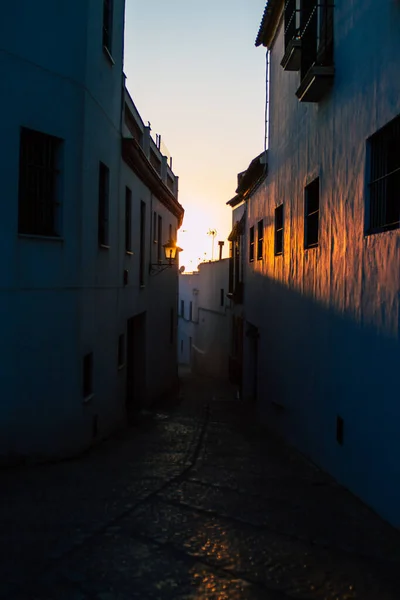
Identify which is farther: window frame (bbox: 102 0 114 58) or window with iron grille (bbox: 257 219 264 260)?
window with iron grille (bbox: 257 219 264 260)

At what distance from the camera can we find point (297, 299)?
34.4ft

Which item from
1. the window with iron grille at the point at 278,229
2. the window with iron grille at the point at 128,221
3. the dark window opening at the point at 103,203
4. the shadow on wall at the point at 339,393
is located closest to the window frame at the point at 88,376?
the dark window opening at the point at 103,203

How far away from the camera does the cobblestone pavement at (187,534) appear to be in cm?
441

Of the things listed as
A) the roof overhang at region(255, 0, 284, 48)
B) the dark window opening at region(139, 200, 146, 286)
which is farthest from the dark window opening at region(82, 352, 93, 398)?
the roof overhang at region(255, 0, 284, 48)

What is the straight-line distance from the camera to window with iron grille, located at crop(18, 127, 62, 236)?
8117 mm

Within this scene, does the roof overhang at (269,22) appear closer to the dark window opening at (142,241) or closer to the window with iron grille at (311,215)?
the dark window opening at (142,241)

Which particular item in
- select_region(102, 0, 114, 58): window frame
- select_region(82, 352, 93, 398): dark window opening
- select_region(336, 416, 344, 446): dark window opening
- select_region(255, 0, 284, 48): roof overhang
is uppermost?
select_region(255, 0, 284, 48): roof overhang

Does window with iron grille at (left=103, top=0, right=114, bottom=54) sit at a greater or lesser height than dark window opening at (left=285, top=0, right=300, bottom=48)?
lesser

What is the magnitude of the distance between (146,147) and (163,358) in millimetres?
6913

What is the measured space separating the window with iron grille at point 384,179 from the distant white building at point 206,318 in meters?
19.9

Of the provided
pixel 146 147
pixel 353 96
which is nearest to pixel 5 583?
pixel 353 96

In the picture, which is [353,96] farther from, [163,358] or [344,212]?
[163,358]

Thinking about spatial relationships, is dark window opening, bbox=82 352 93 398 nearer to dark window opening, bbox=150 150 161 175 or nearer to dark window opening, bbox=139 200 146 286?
dark window opening, bbox=139 200 146 286

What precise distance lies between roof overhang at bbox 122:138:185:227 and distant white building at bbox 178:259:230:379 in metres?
8.41
